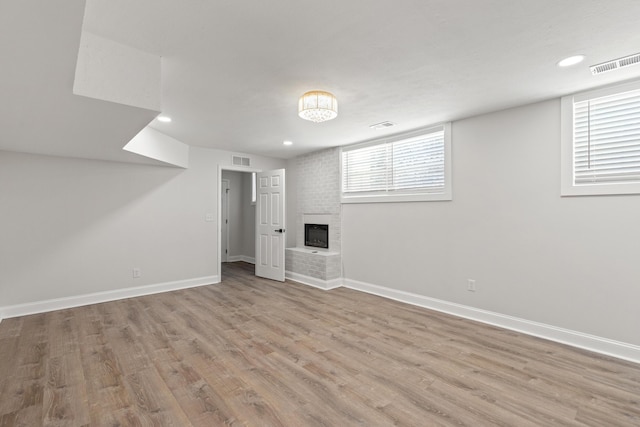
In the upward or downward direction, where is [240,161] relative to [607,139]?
upward

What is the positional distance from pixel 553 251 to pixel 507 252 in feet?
1.40

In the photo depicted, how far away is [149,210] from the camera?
15.6 ft

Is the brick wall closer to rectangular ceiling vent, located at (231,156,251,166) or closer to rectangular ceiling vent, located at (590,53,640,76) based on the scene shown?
rectangular ceiling vent, located at (231,156,251,166)

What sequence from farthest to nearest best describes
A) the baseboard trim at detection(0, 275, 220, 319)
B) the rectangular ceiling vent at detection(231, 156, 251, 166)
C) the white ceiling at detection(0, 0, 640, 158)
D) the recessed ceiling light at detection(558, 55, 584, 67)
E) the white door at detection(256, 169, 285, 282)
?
the rectangular ceiling vent at detection(231, 156, 251, 166)
the white door at detection(256, 169, 285, 282)
the baseboard trim at detection(0, 275, 220, 319)
the recessed ceiling light at detection(558, 55, 584, 67)
the white ceiling at detection(0, 0, 640, 158)

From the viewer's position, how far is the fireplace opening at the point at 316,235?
18.6 ft

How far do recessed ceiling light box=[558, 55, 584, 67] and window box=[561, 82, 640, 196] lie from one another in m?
0.78

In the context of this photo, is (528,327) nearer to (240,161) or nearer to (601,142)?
(601,142)

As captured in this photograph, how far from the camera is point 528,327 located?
320 cm

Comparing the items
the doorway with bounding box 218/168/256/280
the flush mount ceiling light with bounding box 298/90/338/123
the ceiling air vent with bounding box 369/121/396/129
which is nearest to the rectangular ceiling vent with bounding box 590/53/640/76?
the ceiling air vent with bounding box 369/121/396/129

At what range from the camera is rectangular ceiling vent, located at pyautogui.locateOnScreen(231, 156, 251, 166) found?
575cm

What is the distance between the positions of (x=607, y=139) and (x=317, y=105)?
110 inches

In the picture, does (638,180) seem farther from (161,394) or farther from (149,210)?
(149,210)

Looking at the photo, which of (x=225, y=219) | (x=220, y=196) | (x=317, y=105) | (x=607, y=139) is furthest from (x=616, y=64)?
(x=225, y=219)

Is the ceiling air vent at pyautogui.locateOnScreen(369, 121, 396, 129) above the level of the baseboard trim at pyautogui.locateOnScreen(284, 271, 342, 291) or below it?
above
